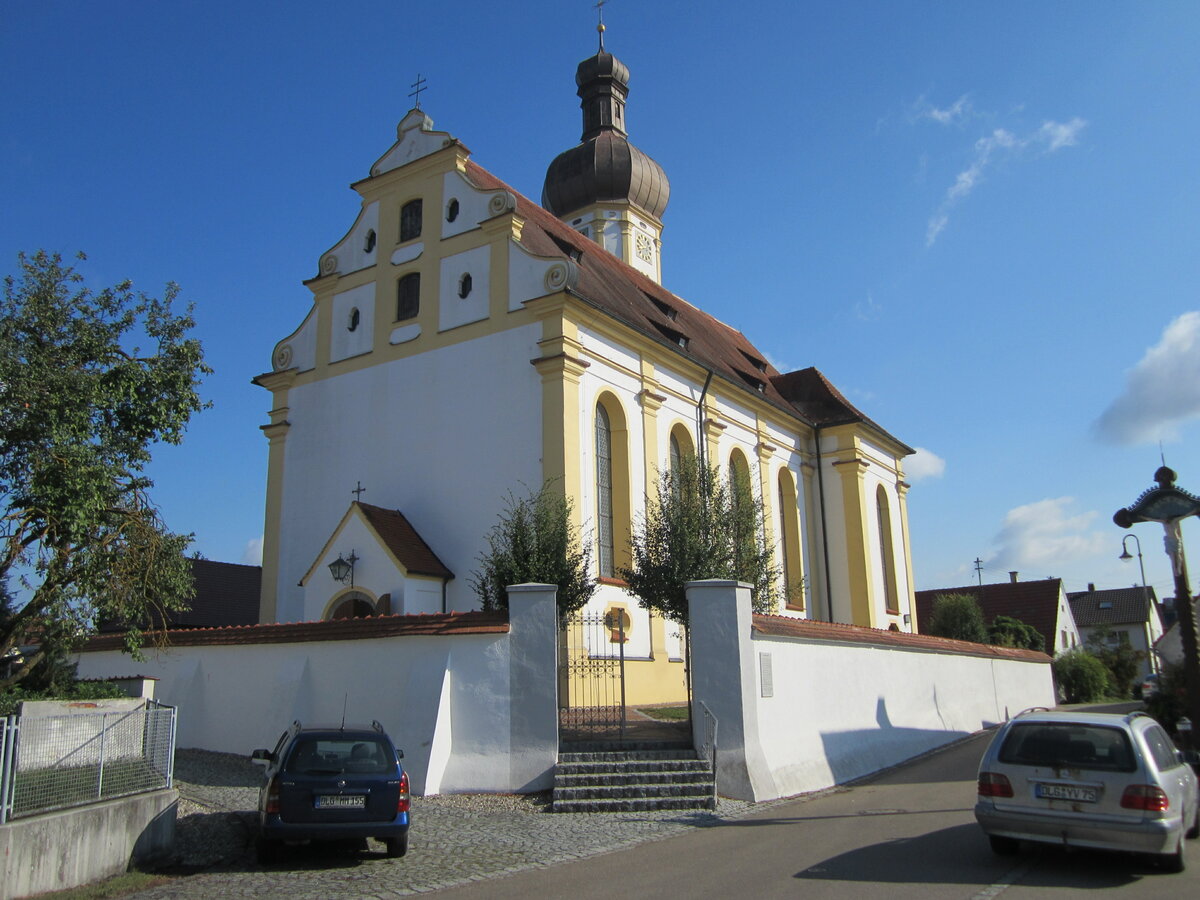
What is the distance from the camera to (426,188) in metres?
23.8

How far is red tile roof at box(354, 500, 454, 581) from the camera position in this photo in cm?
1991

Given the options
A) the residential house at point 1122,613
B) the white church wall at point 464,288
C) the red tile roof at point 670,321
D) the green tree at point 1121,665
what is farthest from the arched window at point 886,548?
the residential house at point 1122,613

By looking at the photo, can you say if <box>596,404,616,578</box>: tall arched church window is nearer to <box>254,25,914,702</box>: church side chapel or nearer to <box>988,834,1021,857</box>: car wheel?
<box>254,25,914,702</box>: church side chapel

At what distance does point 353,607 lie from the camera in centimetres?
2033

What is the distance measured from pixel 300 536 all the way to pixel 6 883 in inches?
616

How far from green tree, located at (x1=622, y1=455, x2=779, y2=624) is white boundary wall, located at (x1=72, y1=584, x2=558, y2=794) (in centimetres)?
341

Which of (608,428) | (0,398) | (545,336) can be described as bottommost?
(0,398)

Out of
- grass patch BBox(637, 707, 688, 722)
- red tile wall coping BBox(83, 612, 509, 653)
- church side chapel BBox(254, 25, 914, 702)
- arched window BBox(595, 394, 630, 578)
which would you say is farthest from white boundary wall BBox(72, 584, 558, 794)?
arched window BBox(595, 394, 630, 578)

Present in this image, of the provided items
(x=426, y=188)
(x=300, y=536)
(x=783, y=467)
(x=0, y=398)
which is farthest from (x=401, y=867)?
(x=783, y=467)

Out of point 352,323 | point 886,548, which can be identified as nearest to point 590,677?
point 352,323

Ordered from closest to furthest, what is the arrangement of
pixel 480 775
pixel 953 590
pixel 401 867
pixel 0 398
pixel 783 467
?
pixel 401 867 → pixel 0 398 → pixel 480 775 → pixel 783 467 → pixel 953 590

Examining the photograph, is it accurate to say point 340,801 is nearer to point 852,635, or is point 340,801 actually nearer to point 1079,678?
point 852,635

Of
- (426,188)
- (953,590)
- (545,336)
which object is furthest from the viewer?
(953,590)

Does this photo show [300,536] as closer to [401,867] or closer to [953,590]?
[401,867]
